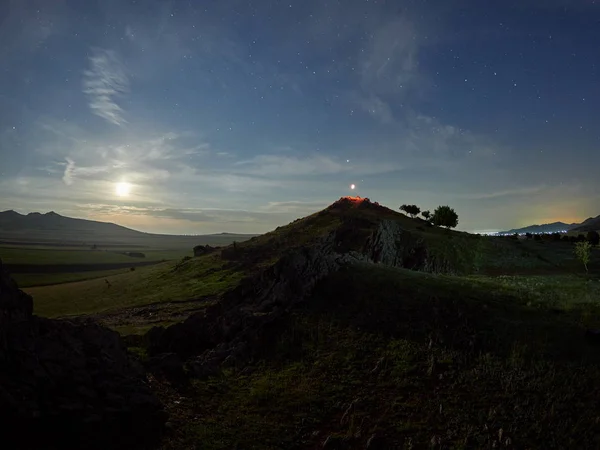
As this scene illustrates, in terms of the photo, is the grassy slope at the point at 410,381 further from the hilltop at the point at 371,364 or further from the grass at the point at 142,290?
the grass at the point at 142,290

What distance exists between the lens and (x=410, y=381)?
21.9 metres

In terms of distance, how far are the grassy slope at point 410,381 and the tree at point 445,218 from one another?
99.4 meters

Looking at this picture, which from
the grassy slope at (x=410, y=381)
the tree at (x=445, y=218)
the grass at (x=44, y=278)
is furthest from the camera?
the tree at (x=445, y=218)

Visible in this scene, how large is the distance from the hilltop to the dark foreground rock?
1.94 metres

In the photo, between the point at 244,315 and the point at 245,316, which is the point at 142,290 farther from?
the point at 245,316

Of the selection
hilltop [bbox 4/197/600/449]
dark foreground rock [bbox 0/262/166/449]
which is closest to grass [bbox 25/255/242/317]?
hilltop [bbox 4/197/600/449]

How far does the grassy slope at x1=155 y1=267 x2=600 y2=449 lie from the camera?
58.5ft

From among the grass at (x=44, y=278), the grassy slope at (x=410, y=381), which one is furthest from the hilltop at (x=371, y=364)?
the grass at (x=44, y=278)

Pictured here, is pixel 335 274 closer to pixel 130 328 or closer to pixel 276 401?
pixel 276 401

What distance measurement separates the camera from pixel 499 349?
23.4 m

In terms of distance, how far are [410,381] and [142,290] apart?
261 feet

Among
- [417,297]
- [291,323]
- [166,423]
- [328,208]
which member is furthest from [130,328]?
[328,208]

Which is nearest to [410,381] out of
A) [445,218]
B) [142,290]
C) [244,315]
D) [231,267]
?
[244,315]

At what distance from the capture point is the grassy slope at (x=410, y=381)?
17844 millimetres
